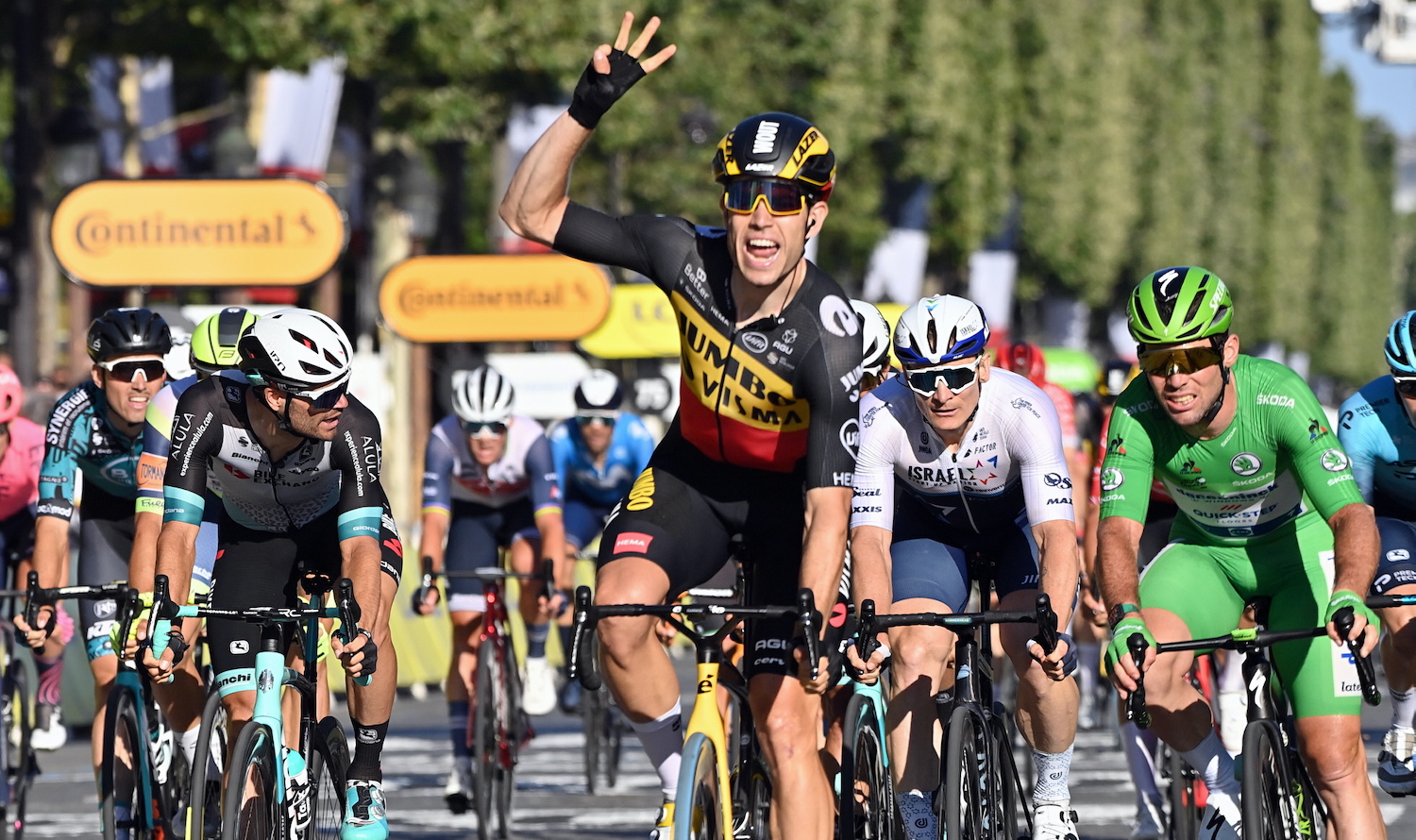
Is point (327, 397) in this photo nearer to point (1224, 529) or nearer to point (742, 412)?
point (742, 412)

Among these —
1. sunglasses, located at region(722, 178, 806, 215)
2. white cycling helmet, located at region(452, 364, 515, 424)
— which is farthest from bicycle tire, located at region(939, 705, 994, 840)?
white cycling helmet, located at region(452, 364, 515, 424)

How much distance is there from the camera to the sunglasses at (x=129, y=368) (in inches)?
366

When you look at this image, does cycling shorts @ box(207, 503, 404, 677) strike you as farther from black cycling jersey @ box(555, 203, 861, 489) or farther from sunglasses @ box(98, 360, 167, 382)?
sunglasses @ box(98, 360, 167, 382)

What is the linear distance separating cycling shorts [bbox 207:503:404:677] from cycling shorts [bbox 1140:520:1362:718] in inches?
100

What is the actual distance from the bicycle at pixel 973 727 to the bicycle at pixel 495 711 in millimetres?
3538

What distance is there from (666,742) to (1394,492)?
320cm

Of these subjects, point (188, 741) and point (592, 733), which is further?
point (592, 733)

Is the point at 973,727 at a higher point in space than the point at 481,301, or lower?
lower

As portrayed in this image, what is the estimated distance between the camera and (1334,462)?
7.09 meters

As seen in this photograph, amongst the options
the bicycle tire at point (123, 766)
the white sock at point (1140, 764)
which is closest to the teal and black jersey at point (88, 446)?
the bicycle tire at point (123, 766)

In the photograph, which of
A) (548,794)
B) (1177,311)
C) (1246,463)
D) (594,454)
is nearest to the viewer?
(1177,311)

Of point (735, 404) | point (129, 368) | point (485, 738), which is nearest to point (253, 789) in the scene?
point (735, 404)

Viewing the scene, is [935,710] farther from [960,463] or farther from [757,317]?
[757,317]

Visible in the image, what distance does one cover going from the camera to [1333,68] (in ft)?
405
